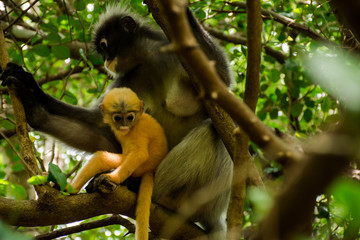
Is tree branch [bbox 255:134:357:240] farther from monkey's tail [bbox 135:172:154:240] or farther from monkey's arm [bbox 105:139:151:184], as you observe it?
monkey's arm [bbox 105:139:151:184]

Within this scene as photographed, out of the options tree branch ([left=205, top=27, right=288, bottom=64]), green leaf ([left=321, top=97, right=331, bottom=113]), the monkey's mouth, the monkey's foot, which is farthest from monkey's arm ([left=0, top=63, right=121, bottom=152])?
tree branch ([left=205, top=27, right=288, bottom=64])

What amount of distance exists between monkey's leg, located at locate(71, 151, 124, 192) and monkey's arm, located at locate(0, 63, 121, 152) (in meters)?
0.97

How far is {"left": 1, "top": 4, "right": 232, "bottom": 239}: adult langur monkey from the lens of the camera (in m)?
4.83

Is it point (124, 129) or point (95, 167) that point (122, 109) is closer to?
point (124, 129)

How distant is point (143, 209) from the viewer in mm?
4023

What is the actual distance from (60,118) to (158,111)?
3.87 feet

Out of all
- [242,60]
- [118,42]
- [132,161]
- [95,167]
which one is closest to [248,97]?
[132,161]

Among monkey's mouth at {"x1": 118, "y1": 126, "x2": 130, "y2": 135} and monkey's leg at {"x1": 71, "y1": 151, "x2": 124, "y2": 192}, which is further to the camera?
monkey's mouth at {"x1": 118, "y1": 126, "x2": 130, "y2": 135}

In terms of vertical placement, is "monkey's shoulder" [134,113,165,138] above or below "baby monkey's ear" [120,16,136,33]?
below

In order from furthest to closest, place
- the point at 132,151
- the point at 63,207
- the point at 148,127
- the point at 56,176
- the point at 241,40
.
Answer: the point at 241,40
the point at 148,127
the point at 132,151
the point at 63,207
the point at 56,176

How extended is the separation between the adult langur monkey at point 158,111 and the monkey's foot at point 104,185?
3.26ft

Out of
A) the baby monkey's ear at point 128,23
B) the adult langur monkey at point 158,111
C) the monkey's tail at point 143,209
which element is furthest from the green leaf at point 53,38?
the monkey's tail at point 143,209

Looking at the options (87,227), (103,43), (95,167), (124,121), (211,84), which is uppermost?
(103,43)

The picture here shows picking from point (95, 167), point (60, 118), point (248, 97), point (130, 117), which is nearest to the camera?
point (248, 97)
